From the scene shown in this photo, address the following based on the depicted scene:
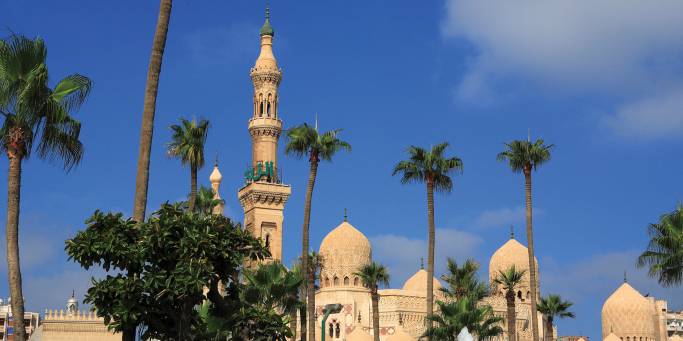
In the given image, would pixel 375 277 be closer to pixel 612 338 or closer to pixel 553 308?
pixel 553 308

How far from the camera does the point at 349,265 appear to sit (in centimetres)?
8331

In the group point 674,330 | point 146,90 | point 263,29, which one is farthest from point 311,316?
point 674,330

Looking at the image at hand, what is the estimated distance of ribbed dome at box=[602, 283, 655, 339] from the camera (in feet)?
341

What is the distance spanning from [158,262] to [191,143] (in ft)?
66.1

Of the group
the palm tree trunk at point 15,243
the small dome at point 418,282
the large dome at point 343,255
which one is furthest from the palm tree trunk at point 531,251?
the small dome at point 418,282

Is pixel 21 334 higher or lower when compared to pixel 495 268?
lower

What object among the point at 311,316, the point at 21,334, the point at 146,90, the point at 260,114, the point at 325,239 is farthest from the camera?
the point at 325,239

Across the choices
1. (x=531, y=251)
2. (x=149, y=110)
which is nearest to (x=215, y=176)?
(x=531, y=251)

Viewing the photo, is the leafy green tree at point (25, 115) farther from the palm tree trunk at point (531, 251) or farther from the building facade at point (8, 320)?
the building facade at point (8, 320)

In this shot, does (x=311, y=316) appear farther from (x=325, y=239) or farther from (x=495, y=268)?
(x=495, y=268)

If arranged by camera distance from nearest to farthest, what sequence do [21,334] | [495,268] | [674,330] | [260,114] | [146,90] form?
[21,334]
[146,90]
[260,114]
[495,268]
[674,330]

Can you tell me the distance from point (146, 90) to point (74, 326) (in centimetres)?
3944

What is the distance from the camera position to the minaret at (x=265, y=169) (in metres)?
78.1

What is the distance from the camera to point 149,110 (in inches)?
1041
